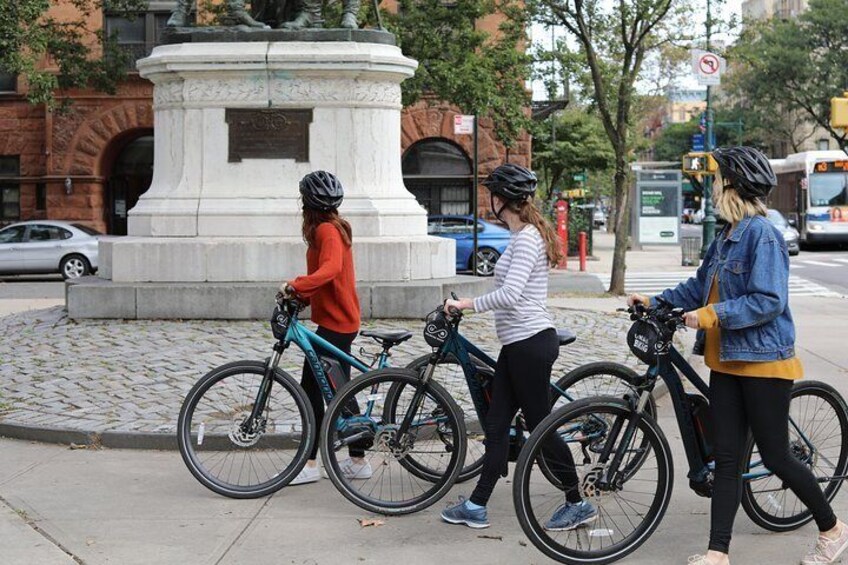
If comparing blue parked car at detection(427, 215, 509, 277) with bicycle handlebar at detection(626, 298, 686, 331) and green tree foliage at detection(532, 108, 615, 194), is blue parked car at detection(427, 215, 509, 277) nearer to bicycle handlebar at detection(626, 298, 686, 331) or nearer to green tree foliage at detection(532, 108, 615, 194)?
bicycle handlebar at detection(626, 298, 686, 331)

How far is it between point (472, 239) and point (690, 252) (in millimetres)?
8601

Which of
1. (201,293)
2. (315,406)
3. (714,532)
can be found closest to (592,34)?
(201,293)

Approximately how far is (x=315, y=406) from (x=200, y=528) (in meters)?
1.17

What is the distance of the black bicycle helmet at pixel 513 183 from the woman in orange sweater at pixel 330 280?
129cm

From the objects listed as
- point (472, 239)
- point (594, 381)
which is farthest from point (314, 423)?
point (472, 239)

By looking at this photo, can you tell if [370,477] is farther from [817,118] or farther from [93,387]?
[817,118]

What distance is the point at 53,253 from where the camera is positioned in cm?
2833

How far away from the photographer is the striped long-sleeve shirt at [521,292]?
603 cm

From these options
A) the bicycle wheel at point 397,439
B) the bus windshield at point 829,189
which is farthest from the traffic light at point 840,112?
the bus windshield at point 829,189

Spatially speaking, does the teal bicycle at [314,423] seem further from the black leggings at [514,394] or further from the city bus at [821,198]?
the city bus at [821,198]

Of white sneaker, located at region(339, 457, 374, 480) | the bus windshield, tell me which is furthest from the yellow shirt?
the bus windshield

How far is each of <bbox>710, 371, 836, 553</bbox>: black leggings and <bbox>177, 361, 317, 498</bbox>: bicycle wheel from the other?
91.9 inches

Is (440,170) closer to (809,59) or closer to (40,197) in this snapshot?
(40,197)

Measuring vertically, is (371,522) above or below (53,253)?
below
